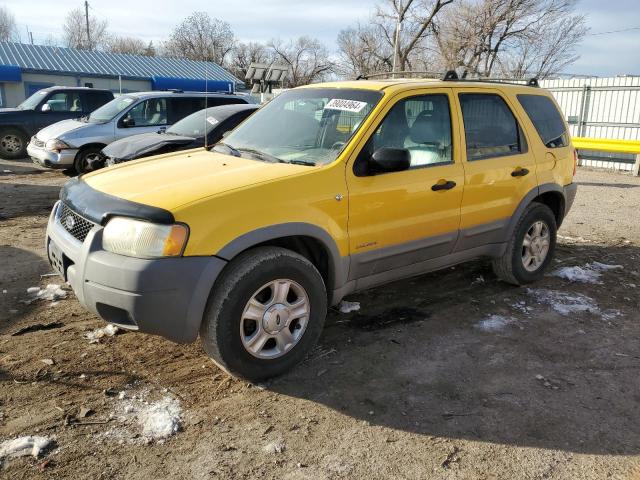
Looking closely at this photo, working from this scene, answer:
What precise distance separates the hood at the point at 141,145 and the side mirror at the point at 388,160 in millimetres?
5490

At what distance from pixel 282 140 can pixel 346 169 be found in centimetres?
75

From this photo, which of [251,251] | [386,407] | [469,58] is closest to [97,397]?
[251,251]

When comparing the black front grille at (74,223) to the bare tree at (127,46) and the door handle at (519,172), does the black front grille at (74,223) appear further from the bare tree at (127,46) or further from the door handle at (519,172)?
the bare tree at (127,46)

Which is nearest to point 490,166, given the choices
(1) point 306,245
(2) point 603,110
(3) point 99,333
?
(1) point 306,245

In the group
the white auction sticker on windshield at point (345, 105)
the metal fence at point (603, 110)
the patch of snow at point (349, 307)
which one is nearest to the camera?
the white auction sticker on windshield at point (345, 105)

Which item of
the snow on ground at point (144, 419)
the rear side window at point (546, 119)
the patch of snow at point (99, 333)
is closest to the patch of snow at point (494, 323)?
the rear side window at point (546, 119)

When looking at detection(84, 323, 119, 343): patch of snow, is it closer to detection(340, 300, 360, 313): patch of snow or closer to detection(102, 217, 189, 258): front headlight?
detection(102, 217, 189, 258): front headlight

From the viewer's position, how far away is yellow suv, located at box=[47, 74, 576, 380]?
3074mm

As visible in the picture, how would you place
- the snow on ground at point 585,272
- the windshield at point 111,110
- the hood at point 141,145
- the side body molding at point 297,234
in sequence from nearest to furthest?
the side body molding at point 297,234 < the snow on ground at point 585,272 < the hood at point 141,145 < the windshield at point 111,110

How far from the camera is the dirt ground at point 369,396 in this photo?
2.78 m

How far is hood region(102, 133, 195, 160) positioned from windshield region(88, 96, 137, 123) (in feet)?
8.97

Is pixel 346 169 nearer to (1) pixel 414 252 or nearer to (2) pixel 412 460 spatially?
(1) pixel 414 252

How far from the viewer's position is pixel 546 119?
17.5ft

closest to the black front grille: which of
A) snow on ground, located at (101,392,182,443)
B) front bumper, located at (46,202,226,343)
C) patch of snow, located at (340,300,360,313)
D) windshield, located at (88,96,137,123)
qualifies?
front bumper, located at (46,202,226,343)
